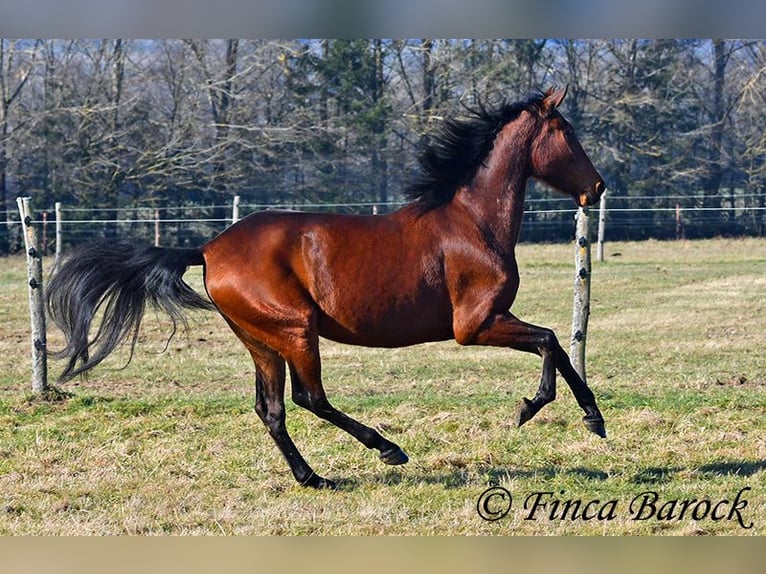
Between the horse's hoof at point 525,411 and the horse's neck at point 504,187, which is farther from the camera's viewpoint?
the horse's neck at point 504,187

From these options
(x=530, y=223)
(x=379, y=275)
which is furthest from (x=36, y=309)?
(x=530, y=223)

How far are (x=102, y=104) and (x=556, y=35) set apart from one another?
24.7 m

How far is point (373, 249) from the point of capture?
5.88 m

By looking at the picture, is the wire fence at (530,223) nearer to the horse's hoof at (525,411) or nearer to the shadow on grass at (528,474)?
the shadow on grass at (528,474)

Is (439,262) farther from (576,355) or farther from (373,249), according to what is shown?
(576,355)

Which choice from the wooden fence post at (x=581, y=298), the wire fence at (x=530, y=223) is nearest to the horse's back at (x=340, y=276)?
the wooden fence post at (x=581, y=298)

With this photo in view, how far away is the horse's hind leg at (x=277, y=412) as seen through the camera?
19.6 ft

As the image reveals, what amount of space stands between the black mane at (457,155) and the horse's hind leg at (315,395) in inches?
46.3

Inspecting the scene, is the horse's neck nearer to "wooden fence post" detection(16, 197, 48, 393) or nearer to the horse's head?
the horse's head

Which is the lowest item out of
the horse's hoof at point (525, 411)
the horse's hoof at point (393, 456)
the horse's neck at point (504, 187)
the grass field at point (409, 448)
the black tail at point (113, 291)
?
the grass field at point (409, 448)

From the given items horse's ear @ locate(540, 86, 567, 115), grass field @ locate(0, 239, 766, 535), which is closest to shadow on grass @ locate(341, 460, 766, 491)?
grass field @ locate(0, 239, 766, 535)

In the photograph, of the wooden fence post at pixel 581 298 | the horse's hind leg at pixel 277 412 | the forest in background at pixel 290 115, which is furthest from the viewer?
the forest in background at pixel 290 115

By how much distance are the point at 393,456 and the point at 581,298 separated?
378 centimetres
